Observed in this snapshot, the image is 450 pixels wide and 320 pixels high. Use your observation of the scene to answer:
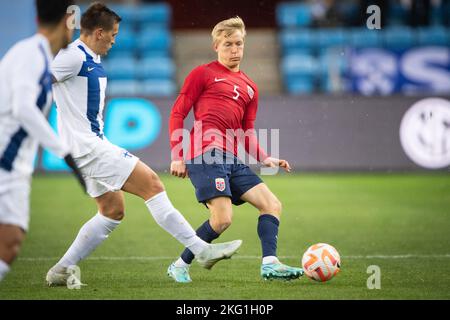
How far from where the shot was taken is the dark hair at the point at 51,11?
4582mm

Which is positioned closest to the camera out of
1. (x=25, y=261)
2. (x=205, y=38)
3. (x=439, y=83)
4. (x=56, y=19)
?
(x=56, y=19)

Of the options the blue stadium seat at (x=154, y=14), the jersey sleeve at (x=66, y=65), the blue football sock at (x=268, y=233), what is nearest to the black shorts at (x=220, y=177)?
the blue football sock at (x=268, y=233)

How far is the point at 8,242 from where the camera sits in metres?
4.51

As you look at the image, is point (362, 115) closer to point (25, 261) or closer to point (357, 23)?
point (357, 23)

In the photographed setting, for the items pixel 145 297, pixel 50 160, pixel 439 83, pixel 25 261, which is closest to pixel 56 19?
pixel 145 297

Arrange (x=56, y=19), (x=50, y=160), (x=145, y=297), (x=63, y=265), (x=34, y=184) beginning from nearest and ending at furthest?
(x=56, y=19) → (x=145, y=297) → (x=63, y=265) → (x=34, y=184) → (x=50, y=160)

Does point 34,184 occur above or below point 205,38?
below

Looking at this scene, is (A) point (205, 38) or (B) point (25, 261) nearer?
(B) point (25, 261)

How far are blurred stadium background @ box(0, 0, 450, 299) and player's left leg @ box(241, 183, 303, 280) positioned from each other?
0.51 feet

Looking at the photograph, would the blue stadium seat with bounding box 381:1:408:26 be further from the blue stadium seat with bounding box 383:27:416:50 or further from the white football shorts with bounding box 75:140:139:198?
the white football shorts with bounding box 75:140:139:198

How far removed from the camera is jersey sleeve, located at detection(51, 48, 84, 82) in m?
5.86

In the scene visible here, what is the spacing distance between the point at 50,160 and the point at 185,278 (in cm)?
913

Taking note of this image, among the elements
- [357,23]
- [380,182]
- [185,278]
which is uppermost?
[357,23]

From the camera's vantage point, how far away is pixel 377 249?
7934mm
